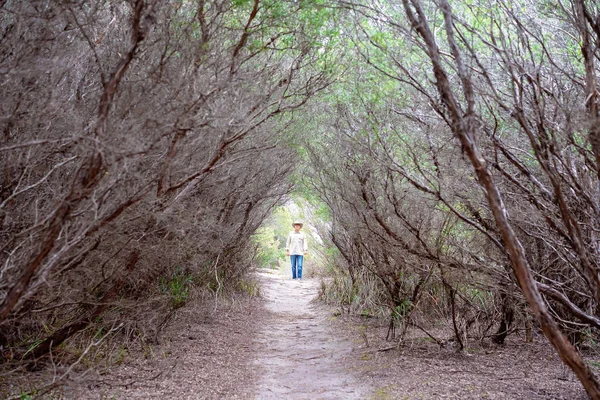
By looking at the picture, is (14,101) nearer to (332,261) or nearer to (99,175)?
(99,175)

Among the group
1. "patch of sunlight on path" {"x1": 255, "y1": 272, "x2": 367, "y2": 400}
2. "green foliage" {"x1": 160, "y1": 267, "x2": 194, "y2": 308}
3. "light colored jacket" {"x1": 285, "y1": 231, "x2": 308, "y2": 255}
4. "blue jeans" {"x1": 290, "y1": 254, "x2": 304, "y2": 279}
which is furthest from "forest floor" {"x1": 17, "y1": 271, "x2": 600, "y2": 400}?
"blue jeans" {"x1": 290, "y1": 254, "x2": 304, "y2": 279}

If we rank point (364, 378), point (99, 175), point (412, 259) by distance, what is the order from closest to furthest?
1. point (99, 175)
2. point (364, 378)
3. point (412, 259)

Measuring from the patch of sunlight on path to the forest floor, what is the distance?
11mm

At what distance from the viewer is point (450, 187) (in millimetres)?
4855

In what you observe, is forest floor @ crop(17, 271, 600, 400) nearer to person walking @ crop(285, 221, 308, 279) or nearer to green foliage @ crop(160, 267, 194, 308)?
green foliage @ crop(160, 267, 194, 308)

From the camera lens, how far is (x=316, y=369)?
5.76 m

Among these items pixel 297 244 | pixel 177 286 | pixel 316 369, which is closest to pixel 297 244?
pixel 297 244

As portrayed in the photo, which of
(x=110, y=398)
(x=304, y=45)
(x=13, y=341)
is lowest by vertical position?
(x=110, y=398)

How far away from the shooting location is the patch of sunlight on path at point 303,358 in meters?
4.84

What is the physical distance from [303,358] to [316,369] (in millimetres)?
590

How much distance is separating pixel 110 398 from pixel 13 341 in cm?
112

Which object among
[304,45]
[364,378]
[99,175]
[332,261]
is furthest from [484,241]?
[332,261]

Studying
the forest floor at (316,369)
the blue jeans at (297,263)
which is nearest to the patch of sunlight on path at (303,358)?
the forest floor at (316,369)

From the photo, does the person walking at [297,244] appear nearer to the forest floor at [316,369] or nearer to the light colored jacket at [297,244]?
the light colored jacket at [297,244]
